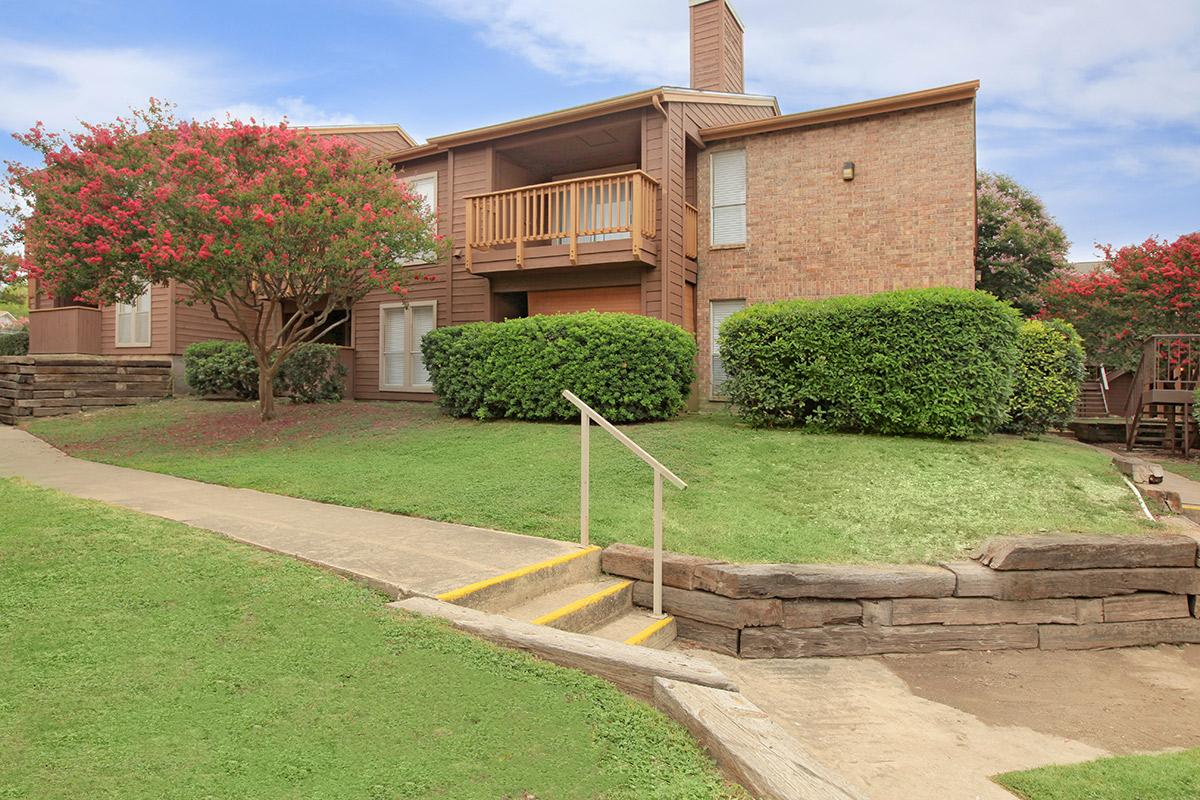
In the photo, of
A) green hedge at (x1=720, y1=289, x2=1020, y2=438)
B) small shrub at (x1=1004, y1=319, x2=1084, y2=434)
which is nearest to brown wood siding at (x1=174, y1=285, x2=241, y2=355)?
green hedge at (x1=720, y1=289, x2=1020, y2=438)

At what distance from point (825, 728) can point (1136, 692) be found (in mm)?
2496

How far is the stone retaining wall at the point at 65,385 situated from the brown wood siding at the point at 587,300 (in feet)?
31.6

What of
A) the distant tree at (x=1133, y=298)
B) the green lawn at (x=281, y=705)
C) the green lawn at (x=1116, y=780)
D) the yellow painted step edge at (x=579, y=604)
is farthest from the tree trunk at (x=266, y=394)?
the distant tree at (x=1133, y=298)

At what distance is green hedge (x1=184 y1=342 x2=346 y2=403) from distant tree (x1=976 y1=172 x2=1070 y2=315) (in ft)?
65.7

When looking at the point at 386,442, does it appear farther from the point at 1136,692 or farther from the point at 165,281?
the point at 1136,692

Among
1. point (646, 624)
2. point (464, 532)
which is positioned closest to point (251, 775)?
point (646, 624)

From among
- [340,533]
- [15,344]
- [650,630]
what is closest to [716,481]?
[650,630]

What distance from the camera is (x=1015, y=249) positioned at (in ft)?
72.8

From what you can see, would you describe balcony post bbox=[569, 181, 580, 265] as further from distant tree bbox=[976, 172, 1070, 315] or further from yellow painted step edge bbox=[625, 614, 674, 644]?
distant tree bbox=[976, 172, 1070, 315]

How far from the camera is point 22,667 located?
276 centimetres

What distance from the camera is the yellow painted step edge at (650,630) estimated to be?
4.43 metres

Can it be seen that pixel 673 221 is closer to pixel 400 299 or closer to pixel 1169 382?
pixel 400 299

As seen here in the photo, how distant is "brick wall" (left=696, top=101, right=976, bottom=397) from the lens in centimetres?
1137

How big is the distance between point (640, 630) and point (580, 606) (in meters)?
0.49
